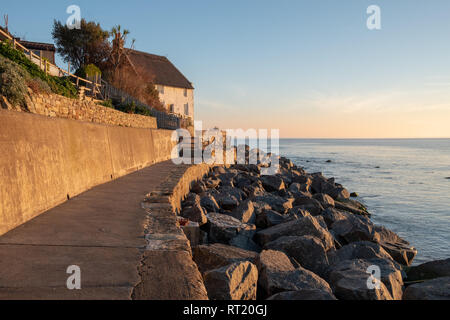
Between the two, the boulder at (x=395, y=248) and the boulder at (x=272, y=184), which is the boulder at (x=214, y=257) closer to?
the boulder at (x=395, y=248)

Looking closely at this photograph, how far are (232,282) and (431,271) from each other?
3308 millimetres

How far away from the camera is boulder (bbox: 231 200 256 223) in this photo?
21.1 feet

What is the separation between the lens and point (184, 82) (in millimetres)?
39312

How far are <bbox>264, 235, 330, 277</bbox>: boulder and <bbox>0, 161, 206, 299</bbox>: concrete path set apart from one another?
1.65 meters

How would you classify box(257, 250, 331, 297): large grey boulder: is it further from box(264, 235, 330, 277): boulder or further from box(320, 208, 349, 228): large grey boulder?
box(320, 208, 349, 228): large grey boulder

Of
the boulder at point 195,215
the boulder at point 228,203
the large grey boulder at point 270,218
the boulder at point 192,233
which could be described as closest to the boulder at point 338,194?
the boulder at point 228,203

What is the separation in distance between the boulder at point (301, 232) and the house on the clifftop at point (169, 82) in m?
30.9

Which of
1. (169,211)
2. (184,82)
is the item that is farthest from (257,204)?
(184,82)

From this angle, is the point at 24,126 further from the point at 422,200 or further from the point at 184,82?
the point at 184,82

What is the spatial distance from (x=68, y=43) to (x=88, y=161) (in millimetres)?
26135

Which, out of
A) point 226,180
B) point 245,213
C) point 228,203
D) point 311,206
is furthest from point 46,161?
point 226,180

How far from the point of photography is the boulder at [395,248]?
5883mm

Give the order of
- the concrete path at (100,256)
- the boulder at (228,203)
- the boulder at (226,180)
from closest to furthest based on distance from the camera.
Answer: the concrete path at (100,256) → the boulder at (228,203) → the boulder at (226,180)

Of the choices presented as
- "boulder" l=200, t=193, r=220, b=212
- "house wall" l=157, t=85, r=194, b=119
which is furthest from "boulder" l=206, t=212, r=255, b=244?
"house wall" l=157, t=85, r=194, b=119
